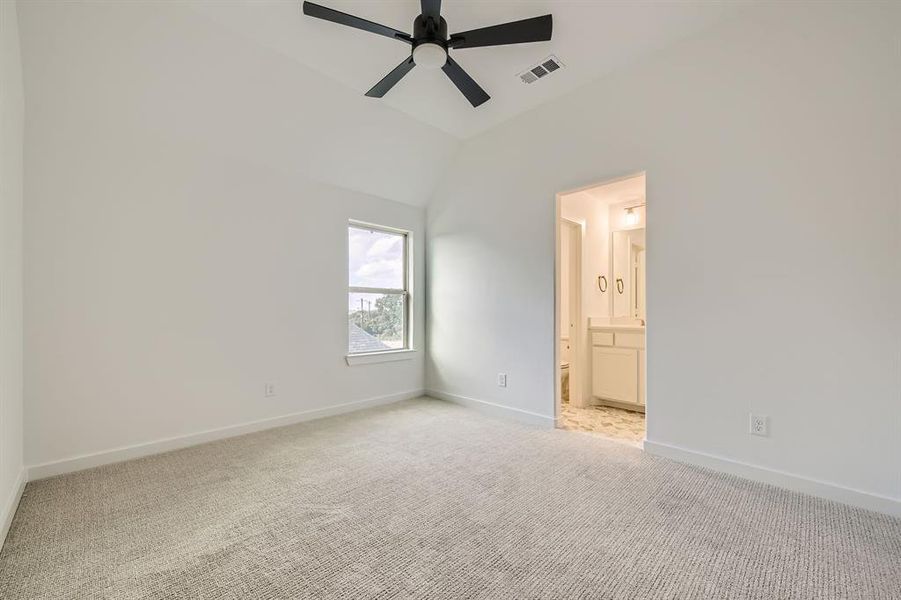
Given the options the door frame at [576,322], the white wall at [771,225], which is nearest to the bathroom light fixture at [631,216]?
the door frame at [576,322]

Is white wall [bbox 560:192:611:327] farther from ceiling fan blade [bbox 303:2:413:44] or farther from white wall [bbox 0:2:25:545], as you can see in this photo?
white wall [bbox 0:2:25:545]

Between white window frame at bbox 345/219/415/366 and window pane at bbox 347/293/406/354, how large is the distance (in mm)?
45

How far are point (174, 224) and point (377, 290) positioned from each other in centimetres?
199

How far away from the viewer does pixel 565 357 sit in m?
5.01

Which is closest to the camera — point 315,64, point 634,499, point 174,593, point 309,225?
point 174,593

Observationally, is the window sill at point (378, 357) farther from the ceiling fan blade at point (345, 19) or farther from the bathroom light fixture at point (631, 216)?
the bathroom light fixture at point (631, 216)

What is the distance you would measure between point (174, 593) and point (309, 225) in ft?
9.76

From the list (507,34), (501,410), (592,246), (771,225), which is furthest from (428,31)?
(592,246)

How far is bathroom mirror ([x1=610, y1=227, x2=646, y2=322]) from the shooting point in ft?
16.0

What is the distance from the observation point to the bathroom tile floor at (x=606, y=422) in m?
3.49

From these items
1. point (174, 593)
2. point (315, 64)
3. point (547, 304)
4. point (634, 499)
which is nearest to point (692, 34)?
point (547, 304)

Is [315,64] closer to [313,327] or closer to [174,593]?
[313,327]

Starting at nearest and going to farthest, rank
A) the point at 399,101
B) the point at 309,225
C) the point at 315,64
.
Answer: the point at 315,64
the point at 399,101
the point at 309,225

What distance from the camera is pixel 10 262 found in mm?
2129
